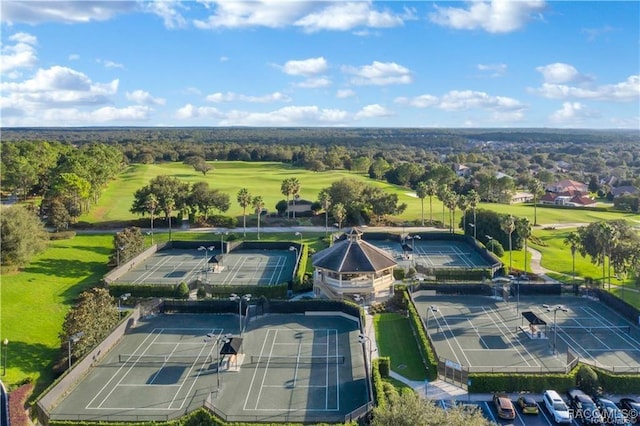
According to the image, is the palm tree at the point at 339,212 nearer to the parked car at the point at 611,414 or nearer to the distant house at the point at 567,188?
the parked car at the point at 611,414

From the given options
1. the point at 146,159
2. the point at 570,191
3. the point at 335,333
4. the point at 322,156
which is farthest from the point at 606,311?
the point at 146,159

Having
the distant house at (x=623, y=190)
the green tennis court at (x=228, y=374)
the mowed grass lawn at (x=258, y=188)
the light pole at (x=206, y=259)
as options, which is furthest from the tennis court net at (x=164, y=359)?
the distant house at (x=623, y=190)

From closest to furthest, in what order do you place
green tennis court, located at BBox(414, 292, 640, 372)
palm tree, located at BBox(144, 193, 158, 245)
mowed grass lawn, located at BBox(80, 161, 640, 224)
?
green tennis court, located at BBox(414, 292, 640, 372) → palm tree, located at BBox(144, 193, 158, 245) → mowed grass lawn, located at BBox(80, 161, 640, 224)

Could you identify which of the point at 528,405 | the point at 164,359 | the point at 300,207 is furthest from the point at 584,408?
the point at 300,207

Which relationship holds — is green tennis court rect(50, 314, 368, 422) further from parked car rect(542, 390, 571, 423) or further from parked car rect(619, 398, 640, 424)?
parked car rect(619, 398, 640, 424)

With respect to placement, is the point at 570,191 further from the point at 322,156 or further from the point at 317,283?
the point at 317,283

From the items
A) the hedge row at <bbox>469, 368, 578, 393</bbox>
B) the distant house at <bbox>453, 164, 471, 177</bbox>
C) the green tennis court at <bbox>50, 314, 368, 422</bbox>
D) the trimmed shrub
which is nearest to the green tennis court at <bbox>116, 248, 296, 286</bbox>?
the green tennis court at <bbox>50, 314, 368, 422</bbox>

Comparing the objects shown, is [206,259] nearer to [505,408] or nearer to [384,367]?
[384,367]

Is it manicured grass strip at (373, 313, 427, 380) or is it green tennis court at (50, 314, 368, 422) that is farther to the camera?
manicured grass strip at (373, 313, 427, 380)
